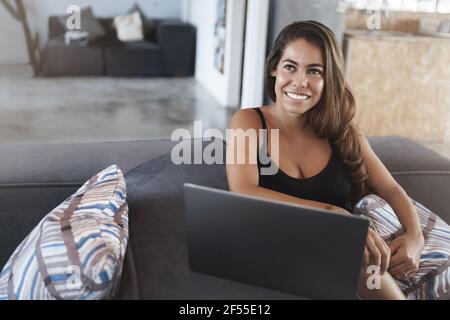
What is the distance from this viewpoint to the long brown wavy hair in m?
1.34

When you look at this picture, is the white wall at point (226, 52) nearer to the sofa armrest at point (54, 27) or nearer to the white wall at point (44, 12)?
the white wall at point (44, 12)

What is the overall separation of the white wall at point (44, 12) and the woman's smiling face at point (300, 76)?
6.01m

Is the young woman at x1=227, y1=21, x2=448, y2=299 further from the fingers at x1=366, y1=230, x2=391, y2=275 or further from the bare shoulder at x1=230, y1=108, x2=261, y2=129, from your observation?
the fingers at x1=366, y1=230, x2=391, y2=275

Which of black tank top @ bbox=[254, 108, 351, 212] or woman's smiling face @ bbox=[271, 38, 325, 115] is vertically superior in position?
→ woman's smiling face @ bbox=[271, 38, 325, 115]

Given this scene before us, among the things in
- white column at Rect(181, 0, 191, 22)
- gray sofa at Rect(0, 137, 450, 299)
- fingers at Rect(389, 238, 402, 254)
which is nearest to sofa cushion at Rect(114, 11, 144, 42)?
white column at Rect(181, 0, 191, 22)

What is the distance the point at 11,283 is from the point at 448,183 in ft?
4.47

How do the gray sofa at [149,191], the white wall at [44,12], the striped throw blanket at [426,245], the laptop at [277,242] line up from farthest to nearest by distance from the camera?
the white wall at [44,12]
the striped throw blanket at [426,245]
the gray sofa at [149,191]
the laptop at [277,242]

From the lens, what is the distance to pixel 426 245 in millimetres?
1335

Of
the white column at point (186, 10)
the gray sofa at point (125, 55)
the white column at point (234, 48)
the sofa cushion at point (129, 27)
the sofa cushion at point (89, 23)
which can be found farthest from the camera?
the white column at point (186, 10)

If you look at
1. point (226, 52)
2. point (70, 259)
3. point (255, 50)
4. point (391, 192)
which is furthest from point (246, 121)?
point (226, 52)

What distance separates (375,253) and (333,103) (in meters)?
0.46

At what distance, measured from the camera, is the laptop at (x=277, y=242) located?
891 millimetres

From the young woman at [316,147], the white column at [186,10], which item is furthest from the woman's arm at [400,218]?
the white column at [186,10]

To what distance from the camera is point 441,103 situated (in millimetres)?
3992
